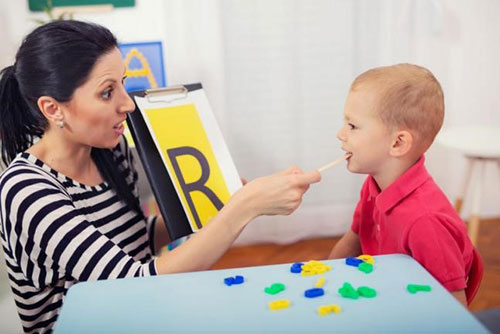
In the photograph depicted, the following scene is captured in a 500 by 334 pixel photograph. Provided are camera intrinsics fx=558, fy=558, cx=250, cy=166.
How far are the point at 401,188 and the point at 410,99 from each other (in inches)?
6.6

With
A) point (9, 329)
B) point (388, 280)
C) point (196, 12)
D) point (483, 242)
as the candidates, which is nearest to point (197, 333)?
point (388, 280)

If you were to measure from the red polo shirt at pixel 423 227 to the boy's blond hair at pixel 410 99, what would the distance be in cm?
7

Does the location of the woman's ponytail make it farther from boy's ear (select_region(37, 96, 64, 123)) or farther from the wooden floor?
the wooden floor

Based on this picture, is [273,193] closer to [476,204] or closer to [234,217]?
[234,217]

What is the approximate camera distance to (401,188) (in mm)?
1026

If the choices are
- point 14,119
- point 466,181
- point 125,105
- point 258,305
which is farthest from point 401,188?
point 466,181

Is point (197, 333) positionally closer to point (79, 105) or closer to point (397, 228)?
point (397, 228)

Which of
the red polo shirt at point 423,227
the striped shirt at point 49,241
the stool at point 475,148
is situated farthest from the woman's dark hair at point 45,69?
Answer: the stool at point 475,148

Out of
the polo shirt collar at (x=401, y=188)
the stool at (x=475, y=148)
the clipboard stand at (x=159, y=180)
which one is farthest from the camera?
the stool at (x=475, y=148)

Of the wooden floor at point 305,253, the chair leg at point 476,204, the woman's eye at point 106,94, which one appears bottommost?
the wooden floor at point 305,253

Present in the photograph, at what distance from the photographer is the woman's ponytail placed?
1.15 meters

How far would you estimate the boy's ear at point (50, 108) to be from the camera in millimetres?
1094

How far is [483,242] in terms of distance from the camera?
8.00 ft

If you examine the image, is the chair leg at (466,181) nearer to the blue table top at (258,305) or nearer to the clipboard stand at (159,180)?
the clipboard stand at (159,180)
